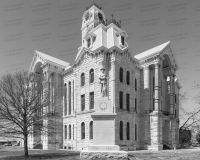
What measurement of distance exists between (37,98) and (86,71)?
38.3 feet

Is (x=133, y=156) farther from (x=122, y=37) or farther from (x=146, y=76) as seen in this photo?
(x=122, y=37)

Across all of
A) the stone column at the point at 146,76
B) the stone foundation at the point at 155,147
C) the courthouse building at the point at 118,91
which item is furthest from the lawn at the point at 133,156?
the stone column at the point at 146,76

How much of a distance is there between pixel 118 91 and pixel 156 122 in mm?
9362

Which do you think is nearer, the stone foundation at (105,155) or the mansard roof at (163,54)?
the stone foundation at (105,155)

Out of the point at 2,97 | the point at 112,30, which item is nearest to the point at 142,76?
the point at 112,30

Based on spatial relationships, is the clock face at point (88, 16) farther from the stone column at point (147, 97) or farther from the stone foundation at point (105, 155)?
the stone foundation at point (105, 155)

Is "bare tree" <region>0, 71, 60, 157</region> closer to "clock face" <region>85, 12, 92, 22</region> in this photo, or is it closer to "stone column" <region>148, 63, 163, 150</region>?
"stone column" <region>148, 63, 163, 150</region>

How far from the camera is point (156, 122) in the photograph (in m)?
35.2

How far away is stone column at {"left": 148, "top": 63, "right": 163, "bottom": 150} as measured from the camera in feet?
113

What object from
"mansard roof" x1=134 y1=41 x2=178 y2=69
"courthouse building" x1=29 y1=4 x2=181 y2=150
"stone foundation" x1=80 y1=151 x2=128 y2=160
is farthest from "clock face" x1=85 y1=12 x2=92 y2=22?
"stone foundation" x1=80 y1=151 x2=128 y2=160

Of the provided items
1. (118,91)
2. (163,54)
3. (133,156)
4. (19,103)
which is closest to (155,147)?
(118,91)

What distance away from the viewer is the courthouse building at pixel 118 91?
1247 inches

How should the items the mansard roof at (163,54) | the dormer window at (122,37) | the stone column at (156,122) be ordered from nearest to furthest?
the stone column at (156,122), the dormer window at (122,37), the mansard roof at (163,54)

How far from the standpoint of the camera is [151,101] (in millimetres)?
37906
